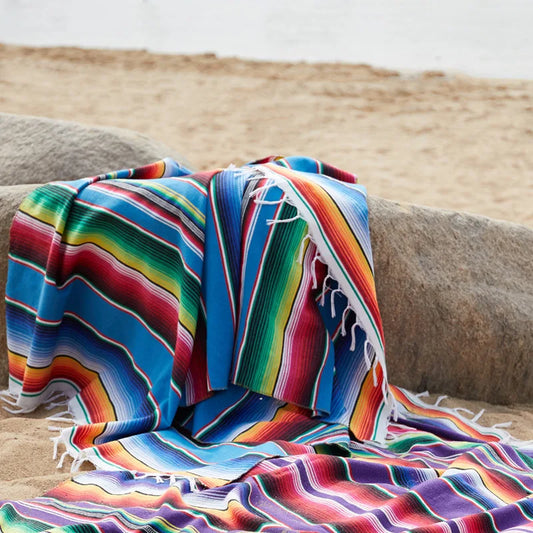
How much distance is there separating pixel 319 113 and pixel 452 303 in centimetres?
609

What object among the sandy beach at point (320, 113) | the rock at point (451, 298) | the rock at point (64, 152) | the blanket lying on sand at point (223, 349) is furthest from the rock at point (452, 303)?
the sandy beach at point (320, 113)

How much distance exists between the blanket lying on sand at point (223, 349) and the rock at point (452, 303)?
206 millimetres

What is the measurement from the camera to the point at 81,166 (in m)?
4.05

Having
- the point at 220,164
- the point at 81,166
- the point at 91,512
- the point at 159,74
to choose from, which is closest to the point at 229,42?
the point at 159,74

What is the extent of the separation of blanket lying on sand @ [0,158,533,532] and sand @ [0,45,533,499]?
396 cm

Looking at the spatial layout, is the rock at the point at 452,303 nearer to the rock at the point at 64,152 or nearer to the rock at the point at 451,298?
the rock at the point at 451,298

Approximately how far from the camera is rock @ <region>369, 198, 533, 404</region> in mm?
3242

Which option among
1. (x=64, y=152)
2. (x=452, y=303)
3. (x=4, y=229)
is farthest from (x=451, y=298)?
(x=64, y=152)

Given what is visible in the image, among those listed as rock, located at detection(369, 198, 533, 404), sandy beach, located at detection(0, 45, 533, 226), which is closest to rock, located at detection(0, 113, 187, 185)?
rock, located at detection(369, 198, 533, 404)

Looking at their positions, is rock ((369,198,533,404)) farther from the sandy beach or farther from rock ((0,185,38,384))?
the sandy beach

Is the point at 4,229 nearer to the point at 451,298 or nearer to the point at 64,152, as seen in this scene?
the point at 64,152

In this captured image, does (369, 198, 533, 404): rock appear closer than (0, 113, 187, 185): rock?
Yes

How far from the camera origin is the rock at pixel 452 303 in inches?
128

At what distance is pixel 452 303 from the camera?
3.30m
